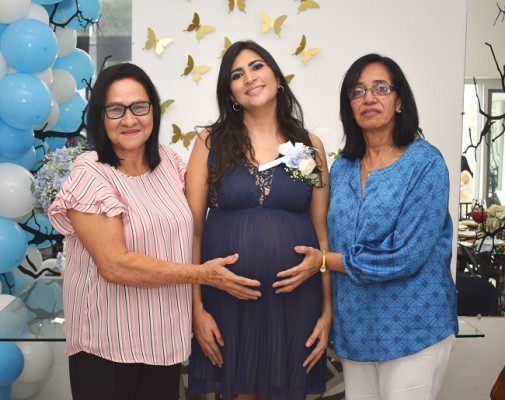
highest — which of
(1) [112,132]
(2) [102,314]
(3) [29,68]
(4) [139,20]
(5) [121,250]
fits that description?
(4) [139,20]

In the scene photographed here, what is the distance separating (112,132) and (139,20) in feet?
5.38

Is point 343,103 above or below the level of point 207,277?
above

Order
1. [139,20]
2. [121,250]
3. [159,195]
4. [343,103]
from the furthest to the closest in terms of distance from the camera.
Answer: [139,20] → [343,103] → [159,195] → [121,250]

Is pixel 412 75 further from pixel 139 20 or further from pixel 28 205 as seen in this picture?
pixel 28 205

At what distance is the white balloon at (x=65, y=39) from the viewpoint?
348cm

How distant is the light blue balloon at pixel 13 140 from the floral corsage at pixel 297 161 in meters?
1.33

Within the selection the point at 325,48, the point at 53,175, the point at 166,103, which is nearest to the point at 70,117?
the point at 166,103

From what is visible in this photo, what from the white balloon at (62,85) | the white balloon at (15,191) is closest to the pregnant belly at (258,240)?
the white balloon at (15,191)

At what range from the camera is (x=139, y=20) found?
3537 millimetres

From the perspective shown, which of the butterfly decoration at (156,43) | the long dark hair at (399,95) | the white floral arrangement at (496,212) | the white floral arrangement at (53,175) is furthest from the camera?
the white floral arrangement at (496,212)

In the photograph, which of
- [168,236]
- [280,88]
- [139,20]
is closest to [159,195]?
[168,236]

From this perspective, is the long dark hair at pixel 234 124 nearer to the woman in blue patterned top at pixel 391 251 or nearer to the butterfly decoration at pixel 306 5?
the woman in blue patterned top at pixel 391 251

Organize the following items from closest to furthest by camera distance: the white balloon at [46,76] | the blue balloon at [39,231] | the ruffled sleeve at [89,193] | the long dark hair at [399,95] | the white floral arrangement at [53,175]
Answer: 1. the ruffled sleeve at [89,193]
2. the long dark hair at [399,95]
3. the white floral arrangement at [53,175]
4. the white balloon at [46,76]
5. the blue balloon at [39,231]

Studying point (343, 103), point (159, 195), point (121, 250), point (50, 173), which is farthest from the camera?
point (50, 173)
